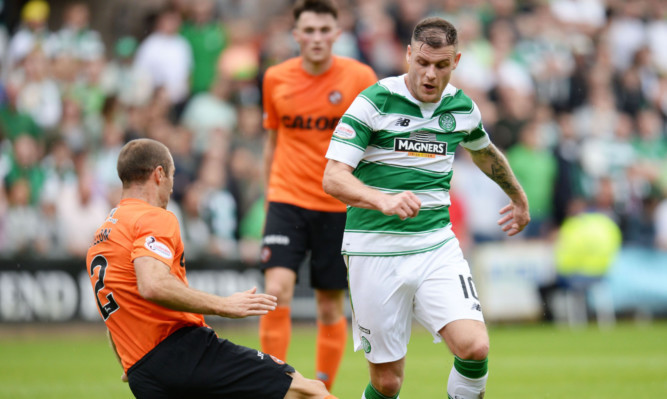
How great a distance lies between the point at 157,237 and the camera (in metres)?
5.41

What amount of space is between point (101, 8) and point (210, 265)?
7.48m

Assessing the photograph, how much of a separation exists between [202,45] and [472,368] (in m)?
12.6

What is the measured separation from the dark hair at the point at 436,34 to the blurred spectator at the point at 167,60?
11.3 meters

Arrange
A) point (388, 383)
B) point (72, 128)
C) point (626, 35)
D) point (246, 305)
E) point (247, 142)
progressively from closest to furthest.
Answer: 1. point (246, 305)
2. point (388, 383)
3. point (72, 128)
4. point (247, 142)
5. point (626, 35)

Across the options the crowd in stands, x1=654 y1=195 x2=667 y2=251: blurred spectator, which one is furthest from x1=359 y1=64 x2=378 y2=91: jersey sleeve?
x1=654 y1=195 x2=667 y2=251: blurred spectator

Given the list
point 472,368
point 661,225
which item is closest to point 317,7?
point 472,368

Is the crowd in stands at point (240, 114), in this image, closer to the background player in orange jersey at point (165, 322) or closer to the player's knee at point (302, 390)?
the background player in orange jersey at point (165, 322)

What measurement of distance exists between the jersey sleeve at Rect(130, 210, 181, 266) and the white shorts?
142 centimetres

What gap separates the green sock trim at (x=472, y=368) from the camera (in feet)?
19.8

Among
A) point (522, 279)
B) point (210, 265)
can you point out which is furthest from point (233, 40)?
point (522, 279)

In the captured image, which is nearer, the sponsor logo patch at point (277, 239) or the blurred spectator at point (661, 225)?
the sponsor logo patch at point (277, 239)

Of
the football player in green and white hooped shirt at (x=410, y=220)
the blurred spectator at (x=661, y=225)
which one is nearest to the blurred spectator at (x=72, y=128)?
the blurred spectator at (x=661, y=225)

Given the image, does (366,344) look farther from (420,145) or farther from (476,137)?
(476,137)

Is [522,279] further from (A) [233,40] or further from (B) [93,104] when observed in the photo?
(B) [93,104]
